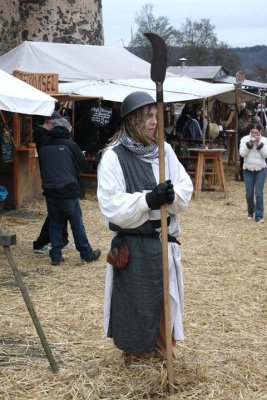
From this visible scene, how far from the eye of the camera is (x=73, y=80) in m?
13.0

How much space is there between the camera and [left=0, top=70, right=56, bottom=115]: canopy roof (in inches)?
249

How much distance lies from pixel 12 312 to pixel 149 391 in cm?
202

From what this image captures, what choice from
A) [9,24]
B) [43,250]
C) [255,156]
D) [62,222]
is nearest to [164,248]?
[62,222]

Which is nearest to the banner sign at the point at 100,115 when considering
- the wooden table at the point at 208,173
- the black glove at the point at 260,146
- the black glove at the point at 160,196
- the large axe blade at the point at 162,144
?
the wooden table at the point at 208,173

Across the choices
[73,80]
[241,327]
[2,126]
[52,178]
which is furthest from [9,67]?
[241,327]

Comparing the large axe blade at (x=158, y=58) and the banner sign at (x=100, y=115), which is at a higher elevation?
the large axe blade at (x=158, y=58)

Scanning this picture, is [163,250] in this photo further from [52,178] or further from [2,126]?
[2,126]

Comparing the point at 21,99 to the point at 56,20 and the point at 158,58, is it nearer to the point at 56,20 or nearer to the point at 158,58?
the point at 158,58

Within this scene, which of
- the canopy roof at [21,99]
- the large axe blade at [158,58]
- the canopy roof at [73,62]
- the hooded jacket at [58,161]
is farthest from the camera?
the canopy roof at [73,62]

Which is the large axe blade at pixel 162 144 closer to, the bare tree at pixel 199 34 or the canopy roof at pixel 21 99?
the canopy roof at pixel 21 99

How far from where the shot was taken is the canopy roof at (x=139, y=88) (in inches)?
484

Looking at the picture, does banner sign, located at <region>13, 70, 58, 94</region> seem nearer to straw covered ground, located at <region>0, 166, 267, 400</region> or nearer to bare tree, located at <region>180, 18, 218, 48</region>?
straw covered ground, located at <region>0, 166, 267, 400</region>

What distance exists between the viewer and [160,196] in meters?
3.50

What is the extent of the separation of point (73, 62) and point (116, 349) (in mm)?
9878
